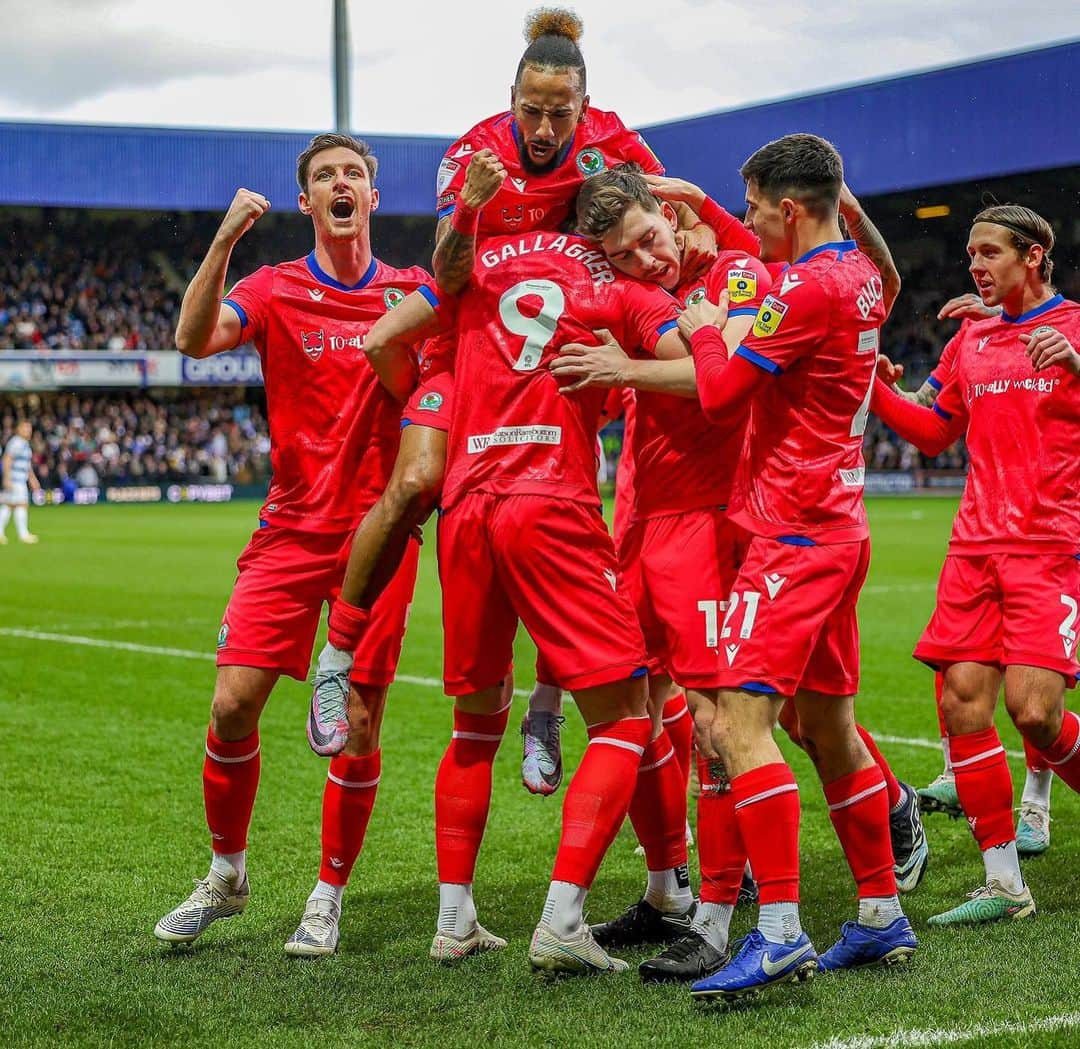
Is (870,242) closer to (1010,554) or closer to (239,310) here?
(1010,554)

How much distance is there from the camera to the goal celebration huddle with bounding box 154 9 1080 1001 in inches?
173

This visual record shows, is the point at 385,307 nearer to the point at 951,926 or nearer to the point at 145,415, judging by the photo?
the point at 951,926

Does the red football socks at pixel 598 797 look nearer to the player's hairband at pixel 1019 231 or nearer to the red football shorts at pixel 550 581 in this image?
the red football shorts at pixel 550 581

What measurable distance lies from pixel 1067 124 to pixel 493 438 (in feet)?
92.8

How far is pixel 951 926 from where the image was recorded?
506 centimetres

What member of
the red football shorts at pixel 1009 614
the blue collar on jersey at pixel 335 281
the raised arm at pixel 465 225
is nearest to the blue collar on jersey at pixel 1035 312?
the red football shorts at pixel 1009 614

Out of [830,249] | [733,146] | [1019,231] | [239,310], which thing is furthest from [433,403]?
[733,146]

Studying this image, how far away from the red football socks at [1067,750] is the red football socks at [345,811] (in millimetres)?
2497

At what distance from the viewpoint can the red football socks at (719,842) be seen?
4.65 meters

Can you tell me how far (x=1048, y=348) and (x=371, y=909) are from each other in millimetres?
3198

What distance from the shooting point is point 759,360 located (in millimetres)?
4262

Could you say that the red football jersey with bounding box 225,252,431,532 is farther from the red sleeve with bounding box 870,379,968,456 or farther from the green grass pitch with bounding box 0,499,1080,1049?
the red sleeve with bounding box 870,379,968,456

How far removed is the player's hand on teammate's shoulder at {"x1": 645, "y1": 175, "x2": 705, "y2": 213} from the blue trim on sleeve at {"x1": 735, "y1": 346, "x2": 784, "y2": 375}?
81 cm

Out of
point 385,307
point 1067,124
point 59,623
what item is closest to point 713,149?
point 1067,124
